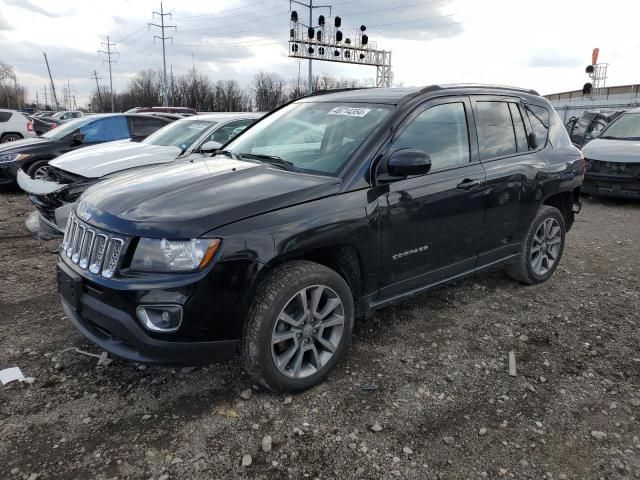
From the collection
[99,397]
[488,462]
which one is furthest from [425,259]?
[99,397]

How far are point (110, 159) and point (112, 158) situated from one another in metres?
0.05

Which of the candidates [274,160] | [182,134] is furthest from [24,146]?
[274,160]

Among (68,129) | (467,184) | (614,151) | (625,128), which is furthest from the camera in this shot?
(625,128)

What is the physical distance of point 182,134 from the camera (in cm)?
754

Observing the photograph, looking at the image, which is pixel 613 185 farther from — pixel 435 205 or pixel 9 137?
pixel 9 137

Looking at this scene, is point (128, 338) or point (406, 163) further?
point (406, 163)

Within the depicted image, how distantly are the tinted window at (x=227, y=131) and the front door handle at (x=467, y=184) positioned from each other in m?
4.10

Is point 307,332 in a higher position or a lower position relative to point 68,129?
lower

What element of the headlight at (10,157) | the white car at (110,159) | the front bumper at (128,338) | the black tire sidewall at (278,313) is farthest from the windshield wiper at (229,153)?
the headlight at (10,157)

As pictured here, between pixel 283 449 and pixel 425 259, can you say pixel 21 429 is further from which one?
pixel 425 259

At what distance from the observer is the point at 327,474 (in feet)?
8.00

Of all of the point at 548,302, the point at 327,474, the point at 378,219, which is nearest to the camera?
the point at 327,474

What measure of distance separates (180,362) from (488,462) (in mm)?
1705

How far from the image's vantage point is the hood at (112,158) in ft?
19.8
